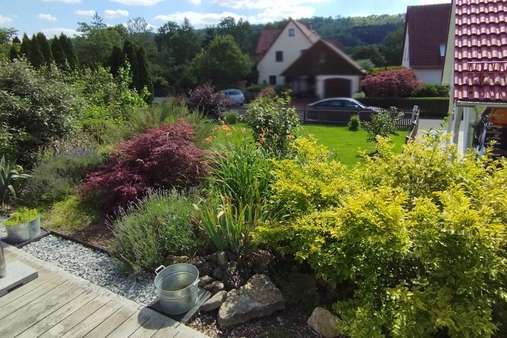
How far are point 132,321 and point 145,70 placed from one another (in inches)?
→ 805

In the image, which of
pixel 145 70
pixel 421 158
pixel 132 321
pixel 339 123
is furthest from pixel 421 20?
pixel 132 321

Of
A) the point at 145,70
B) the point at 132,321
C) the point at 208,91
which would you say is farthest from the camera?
the point at 145,70

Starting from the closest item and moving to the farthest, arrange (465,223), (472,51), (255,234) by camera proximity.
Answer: (465,223) → (255,234) → (472,51)

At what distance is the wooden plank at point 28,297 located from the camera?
353 centimetres

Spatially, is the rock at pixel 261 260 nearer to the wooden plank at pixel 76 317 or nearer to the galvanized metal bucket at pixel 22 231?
the wooden plank at pixel 76 317

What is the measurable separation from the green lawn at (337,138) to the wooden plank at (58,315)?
10.00ft

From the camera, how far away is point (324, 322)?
3041 mm

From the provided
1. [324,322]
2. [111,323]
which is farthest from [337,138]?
[111,323]

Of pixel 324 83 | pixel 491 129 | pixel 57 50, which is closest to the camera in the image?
pixel 491 129

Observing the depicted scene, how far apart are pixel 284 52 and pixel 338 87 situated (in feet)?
28.9

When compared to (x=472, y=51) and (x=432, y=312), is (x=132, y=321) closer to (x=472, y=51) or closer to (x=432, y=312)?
(x=432, y=312)

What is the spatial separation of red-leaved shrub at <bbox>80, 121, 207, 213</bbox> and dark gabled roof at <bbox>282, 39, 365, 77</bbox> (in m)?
25.4

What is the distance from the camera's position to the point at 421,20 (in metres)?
28.6

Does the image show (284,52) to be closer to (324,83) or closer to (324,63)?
(324,63)
